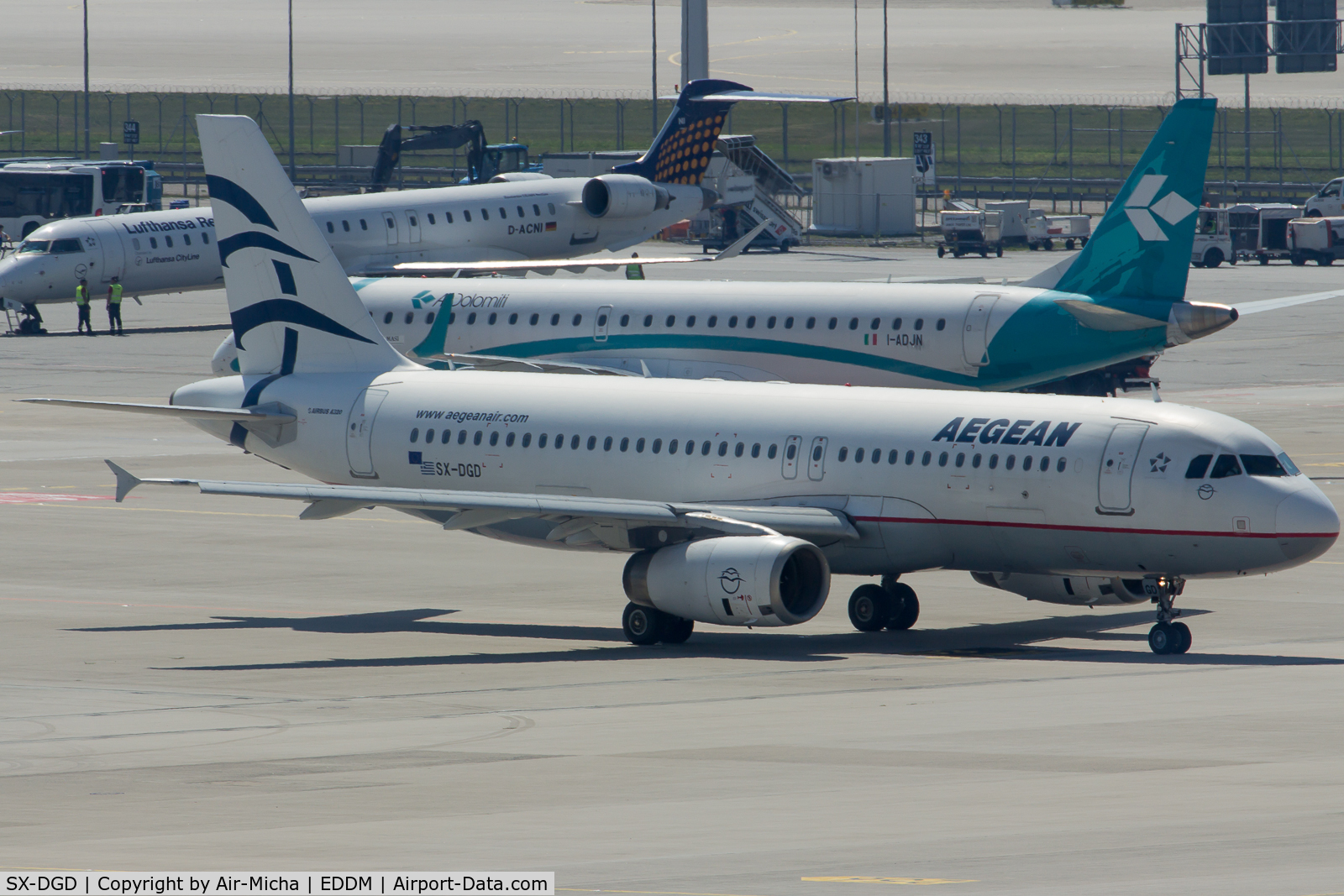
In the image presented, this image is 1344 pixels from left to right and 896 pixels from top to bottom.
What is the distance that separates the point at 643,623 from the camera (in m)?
33.8

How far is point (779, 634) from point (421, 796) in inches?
600

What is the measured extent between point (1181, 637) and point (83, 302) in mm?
63726

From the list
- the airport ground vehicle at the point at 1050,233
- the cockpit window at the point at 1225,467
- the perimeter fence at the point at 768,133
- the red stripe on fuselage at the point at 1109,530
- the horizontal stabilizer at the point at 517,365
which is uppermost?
the perimeter fence at the point at 768,133

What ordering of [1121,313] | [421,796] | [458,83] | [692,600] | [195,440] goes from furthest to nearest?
[458,83] → [195,440] → [1121,313] → [692,600] → [421,796]

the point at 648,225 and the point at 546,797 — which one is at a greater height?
the point at 648,225

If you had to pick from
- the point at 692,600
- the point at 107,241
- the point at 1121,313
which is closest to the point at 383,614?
the point at 692,600

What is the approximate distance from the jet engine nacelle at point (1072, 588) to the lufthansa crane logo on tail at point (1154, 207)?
20.4m

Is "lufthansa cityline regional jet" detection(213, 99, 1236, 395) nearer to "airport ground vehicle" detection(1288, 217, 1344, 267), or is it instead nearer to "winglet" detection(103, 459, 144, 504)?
"winglet" detection(103, 459, 144, 504)

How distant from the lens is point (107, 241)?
86.2 m

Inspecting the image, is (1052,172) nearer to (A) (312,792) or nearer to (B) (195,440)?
(B) (195,440)

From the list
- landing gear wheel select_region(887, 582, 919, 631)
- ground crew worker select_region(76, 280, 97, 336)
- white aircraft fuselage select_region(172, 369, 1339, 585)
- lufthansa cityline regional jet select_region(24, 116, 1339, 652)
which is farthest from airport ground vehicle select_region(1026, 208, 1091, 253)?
landing gear wheel select_region(887, 582, 919, 631)

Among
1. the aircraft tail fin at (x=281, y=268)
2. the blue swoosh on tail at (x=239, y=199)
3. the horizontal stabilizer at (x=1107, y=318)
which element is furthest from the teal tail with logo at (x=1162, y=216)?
the blue swoosh on tail at (x=239, y=199)

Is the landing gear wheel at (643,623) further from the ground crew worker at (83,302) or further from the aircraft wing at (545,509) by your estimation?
the ground crew worker at (83,302)

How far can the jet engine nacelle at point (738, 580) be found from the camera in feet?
105
